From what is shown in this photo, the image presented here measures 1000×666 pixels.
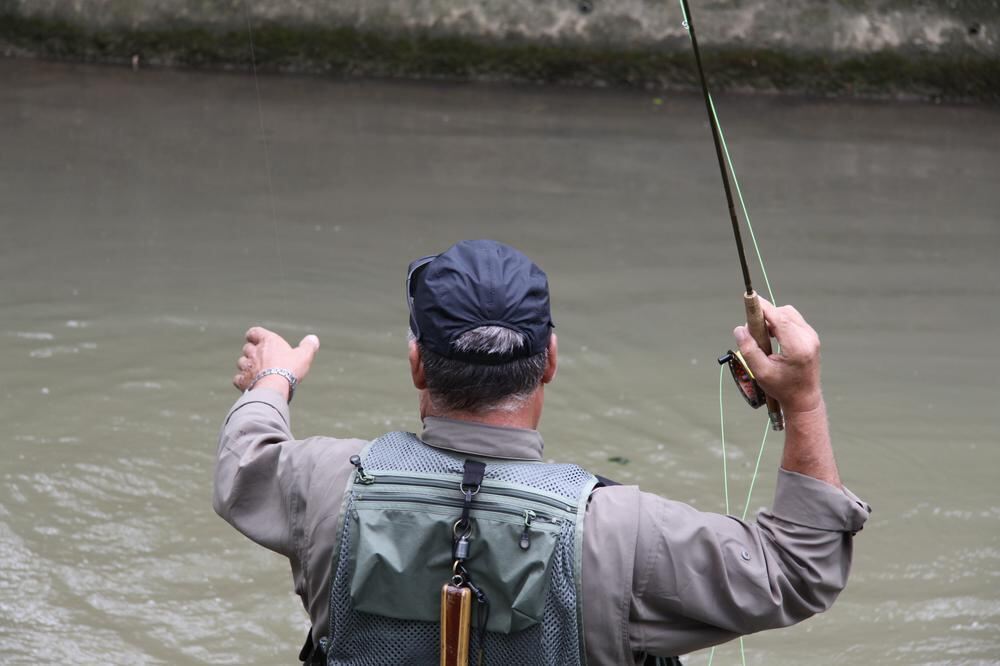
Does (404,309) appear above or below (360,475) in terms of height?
below

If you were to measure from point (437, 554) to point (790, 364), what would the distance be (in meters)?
0.51

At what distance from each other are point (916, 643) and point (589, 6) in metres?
7.05

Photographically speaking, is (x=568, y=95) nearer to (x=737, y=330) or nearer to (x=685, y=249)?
(x=685, y=249)

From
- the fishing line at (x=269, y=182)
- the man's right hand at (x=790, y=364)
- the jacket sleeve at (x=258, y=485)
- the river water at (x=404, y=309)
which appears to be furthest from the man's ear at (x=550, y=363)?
the fishing line at (x=269, y=182)

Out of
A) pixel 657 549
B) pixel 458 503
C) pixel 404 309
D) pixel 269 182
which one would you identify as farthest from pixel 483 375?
pixel 269 182

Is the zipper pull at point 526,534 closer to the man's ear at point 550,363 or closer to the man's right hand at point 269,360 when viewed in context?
the man's ear at point 550,363

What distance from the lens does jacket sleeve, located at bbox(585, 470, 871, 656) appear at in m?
1.62

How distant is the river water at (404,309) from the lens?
145 inches

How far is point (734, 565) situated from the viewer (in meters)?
1.63

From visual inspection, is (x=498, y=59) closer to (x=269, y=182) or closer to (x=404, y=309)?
(x=269, y=182)

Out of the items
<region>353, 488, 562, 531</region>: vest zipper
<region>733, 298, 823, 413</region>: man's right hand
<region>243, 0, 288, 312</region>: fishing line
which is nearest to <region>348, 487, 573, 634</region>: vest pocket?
<region>353, 488, 562, 531</region>: vest zipper

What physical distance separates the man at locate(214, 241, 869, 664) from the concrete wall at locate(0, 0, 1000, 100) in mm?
8246

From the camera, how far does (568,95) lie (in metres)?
9.52

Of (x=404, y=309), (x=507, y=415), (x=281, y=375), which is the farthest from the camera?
→ (x=404, y=309)
